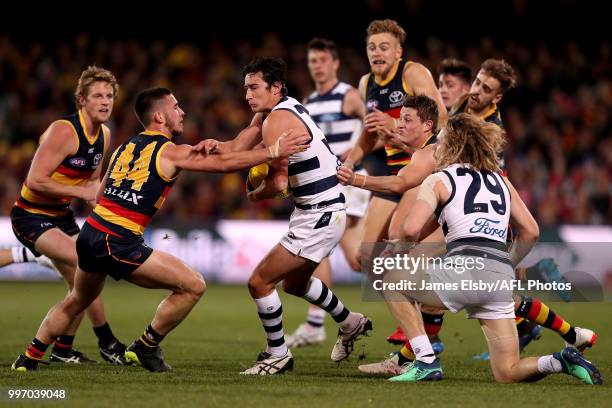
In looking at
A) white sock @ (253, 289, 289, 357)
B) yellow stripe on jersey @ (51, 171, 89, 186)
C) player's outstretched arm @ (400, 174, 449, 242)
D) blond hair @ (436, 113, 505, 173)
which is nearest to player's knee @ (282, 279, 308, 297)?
white sock @ (253, 289, 289, 357)

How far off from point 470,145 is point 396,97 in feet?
7.77

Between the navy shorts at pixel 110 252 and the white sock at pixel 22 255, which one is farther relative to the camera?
the white sock at pixel 22 255

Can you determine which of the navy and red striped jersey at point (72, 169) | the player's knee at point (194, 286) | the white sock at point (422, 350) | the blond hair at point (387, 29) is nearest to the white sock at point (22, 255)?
the navy and red striped jersey at point (72, 169)

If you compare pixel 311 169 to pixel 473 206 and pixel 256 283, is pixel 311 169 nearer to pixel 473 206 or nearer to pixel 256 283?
pixel 256 283

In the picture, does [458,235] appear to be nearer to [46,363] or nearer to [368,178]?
[368,178]

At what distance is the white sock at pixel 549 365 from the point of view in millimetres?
6695

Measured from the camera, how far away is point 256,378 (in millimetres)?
7508

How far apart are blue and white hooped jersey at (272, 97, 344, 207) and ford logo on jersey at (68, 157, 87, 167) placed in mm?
1927

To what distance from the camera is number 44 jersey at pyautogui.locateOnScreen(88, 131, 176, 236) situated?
24.9ft

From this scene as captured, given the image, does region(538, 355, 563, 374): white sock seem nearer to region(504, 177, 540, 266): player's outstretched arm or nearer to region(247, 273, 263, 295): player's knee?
region(504, 177, 540, 266): player's outstretched arm

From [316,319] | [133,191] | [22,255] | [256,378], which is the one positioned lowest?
[316,319]

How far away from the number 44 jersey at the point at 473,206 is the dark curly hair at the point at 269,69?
1721mm

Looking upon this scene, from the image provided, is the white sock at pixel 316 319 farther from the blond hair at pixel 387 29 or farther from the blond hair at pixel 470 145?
the blond hair at pixel 470 145

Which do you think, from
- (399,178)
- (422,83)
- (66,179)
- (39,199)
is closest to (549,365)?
(399,178)
